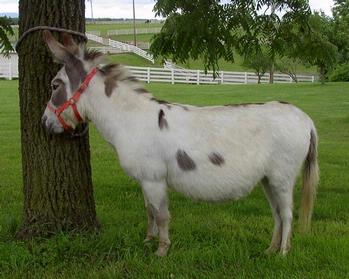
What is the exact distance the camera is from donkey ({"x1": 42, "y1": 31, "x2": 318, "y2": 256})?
445cm

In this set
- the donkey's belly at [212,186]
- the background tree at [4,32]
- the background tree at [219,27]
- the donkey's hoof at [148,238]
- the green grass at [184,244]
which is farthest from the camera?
the background tree at [219,27]

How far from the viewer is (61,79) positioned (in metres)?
4.57

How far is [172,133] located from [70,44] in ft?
3.83

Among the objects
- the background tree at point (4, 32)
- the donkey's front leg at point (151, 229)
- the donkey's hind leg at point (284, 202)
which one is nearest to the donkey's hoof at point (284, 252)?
the donkey's hind leg at point (284, 202)

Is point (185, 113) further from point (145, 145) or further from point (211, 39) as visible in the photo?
point (211, 39)

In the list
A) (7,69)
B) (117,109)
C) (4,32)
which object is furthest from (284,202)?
(7,69)

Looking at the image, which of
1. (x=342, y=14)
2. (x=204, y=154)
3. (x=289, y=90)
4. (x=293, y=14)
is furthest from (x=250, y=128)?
(x=289, y=90)

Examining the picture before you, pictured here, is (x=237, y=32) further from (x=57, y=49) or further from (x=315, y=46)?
(x=57, y=49)

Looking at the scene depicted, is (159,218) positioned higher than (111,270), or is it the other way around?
(159,218)

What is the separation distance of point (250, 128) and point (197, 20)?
7.94 ft

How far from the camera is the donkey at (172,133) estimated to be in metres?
4.45

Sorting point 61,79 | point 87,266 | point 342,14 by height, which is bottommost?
point 87,266

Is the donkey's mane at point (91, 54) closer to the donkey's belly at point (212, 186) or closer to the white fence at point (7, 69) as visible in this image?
the donkey's belly at point (212, 186)

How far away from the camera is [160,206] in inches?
179
